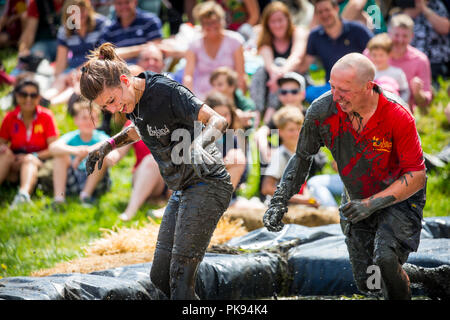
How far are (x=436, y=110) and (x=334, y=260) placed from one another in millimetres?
3700

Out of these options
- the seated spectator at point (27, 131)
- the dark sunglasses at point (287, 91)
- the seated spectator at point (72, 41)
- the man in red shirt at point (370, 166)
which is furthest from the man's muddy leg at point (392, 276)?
the seated spectator at point (72, 41)

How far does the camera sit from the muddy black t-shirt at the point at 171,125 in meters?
3.91

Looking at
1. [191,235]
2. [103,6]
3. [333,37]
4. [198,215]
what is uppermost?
[103,6]

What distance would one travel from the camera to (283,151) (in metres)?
6.82

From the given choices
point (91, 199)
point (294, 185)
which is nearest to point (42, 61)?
point (91, 199)

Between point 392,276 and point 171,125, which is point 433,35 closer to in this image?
point 392,276

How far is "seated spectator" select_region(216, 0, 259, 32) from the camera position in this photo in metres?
9.60

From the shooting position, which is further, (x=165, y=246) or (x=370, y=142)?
(x=165, y=246)

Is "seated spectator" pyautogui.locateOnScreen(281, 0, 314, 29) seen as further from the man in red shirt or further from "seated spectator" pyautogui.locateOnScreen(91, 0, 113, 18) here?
the man in red shirt

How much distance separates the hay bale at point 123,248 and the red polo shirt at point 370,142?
203 centimetres

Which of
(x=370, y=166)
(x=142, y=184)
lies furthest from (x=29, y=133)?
(x=370, y=166)

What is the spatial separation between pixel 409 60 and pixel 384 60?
0.65 metres

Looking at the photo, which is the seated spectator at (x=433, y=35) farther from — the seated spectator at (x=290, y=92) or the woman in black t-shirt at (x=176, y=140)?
the woman in black t-shirt at (x=176, y=140)

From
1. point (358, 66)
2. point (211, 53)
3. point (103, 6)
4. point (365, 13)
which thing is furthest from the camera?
point (103, 6)
